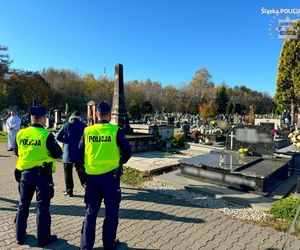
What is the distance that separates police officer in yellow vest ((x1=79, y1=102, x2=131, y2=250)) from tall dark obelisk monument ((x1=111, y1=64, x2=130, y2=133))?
10.3 metres

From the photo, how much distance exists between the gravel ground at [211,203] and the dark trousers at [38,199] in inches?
133

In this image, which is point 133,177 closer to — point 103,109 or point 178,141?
point 103,109

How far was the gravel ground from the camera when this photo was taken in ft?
18.6

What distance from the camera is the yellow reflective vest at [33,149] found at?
4180 mm

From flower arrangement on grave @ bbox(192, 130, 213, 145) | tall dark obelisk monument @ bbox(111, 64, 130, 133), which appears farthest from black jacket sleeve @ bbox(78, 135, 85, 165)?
flower arrangement on grave @ bbox(192, 130, 213, 145)

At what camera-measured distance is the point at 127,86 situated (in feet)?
218

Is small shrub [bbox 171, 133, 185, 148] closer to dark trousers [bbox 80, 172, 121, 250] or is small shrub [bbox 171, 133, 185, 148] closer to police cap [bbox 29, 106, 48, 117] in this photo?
police cap [bbox 29, 106, 48, 117]

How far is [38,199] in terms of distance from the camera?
407 centimetres

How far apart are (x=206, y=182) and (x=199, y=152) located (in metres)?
5.23

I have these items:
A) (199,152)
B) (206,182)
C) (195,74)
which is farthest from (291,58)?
(195,74)

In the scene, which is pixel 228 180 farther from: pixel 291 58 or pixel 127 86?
pixel 127 86

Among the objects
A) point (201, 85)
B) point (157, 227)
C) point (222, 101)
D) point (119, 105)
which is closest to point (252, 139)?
point (157, 227)

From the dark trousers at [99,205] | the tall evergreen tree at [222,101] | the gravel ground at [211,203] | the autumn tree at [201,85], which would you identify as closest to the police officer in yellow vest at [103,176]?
the dark trousers at [99,205]

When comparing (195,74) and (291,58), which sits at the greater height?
(195,74)
